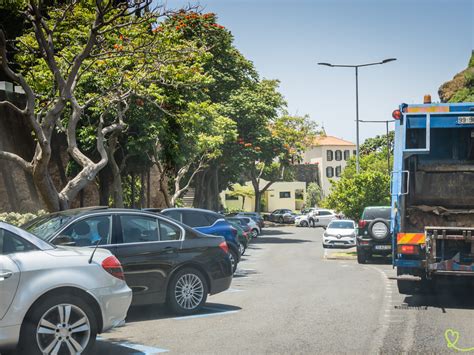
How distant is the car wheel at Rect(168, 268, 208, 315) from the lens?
11039 mm

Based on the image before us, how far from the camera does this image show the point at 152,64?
1945cm

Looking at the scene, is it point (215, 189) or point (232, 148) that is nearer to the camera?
point (232, 148)

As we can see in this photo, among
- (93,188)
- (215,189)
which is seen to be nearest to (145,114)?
(93,188)

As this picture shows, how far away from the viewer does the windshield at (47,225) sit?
10.1 metres

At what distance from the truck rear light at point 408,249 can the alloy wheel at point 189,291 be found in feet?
10.8

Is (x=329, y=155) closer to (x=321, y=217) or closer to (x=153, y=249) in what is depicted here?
(x=321, y=217)

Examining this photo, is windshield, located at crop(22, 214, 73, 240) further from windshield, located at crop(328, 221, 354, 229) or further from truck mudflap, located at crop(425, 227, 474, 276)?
windshield, located at crop(328, 221, 354, 229)

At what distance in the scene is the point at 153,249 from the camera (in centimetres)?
1080

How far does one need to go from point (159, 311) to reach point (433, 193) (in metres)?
5.03

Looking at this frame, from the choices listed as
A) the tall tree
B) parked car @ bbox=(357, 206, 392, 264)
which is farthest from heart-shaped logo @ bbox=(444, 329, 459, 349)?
parked car @ bbox=(357, 206, 392, 264)

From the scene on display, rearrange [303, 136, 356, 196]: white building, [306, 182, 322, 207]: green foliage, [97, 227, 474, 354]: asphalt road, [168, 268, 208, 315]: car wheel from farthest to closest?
[303, 136, 356, 196]: white building < [306, 182, 322, 207]: green foliage < [168, 268, 208, 315]: car wheel < [97, 227, 474, 354]: asphalt road

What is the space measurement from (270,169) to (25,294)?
213 feet

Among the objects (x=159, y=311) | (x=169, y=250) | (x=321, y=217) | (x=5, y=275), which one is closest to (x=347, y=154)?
(x=321, y=217)

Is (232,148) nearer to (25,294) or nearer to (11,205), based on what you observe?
(11,205)
